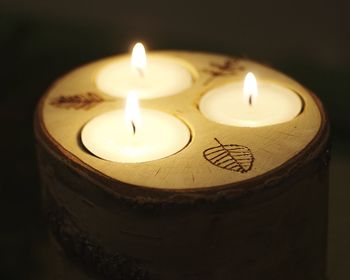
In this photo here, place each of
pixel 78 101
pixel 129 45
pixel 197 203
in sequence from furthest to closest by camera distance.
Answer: pixel 129 45
pixel 78 101
pixel 197 203

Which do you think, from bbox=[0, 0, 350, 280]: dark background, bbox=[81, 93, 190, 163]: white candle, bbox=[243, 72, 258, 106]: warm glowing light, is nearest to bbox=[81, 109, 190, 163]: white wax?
bbox=[81, 93, 190, 163]: white candle

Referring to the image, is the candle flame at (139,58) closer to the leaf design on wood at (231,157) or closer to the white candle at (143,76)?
the white candle at (143,76)

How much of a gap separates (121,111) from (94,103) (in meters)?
0.06

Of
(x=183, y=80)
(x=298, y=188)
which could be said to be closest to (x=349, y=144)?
(x=183, y=80)

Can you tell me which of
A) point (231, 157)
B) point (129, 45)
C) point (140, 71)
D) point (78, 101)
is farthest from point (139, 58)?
point (129, 45)

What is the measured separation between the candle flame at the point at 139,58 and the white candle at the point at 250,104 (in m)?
→ 0.14

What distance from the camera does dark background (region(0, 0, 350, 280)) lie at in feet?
4.43

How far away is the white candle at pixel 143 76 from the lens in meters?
1.13

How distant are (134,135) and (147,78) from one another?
0.22 meters

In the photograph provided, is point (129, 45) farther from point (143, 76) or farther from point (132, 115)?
Result: point (132, 115)

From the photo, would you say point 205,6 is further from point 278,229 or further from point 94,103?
point 278,229

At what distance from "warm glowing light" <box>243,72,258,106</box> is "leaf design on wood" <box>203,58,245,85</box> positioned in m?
0.10

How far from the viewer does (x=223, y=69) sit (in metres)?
1.19

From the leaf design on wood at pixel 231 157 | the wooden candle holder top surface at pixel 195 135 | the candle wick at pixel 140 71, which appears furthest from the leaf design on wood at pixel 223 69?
the leaf design on wood at pixel 231 157
